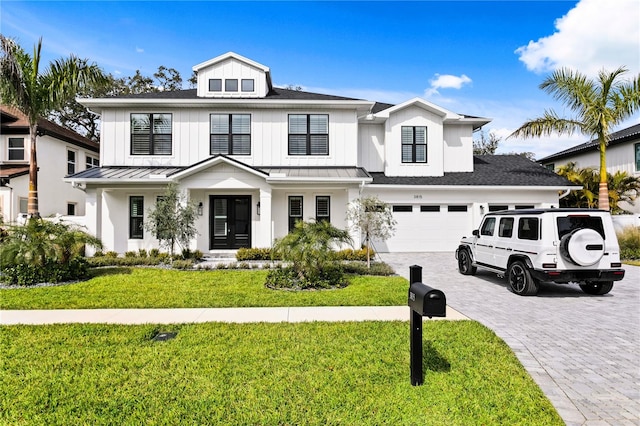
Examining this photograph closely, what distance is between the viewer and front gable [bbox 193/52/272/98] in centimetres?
1609

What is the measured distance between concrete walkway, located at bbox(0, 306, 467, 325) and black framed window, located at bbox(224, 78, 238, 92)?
12314mm

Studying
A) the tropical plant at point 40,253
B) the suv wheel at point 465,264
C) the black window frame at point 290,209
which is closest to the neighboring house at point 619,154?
the suv wheel at point 465,264

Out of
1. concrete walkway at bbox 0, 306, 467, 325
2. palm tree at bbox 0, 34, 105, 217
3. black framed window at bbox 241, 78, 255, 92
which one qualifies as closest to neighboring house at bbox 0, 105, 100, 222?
palm tree at bbox 0, 34, 105, 217

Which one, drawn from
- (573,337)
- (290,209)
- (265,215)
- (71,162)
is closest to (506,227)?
(573,337)

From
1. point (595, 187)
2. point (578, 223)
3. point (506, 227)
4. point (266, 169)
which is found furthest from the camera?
point (595, 187)

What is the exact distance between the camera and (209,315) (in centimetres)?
638

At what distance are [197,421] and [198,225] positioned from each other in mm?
12643

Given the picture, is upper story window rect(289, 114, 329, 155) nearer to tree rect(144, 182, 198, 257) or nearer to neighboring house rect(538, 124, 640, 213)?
tree rect(144, 182, 198, 257)

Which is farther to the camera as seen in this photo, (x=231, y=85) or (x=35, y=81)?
(x=231, y=85)

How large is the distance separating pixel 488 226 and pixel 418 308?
7.38 meters

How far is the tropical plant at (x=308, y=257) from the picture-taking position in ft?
28.7

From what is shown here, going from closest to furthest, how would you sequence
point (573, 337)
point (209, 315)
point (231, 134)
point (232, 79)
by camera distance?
point (573, 337) < point (209, 315) < point (231, 134) < point (232, 79)

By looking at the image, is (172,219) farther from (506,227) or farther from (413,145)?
(413,145)

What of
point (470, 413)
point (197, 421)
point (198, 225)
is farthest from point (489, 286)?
point (198, 225)
